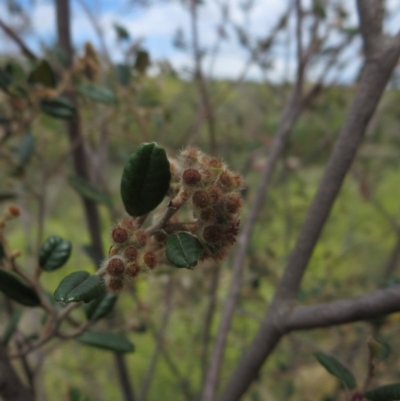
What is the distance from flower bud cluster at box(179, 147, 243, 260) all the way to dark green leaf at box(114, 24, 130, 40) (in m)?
0.83

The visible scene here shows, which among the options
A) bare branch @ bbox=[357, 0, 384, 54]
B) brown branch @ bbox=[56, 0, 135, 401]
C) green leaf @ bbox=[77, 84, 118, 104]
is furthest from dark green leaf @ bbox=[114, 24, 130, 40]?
bare branch @ bbox=[357, 0, 384, 54]

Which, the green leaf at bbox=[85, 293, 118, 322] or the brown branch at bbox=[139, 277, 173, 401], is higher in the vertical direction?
the green leaf at bbox=[85, 293, 118, 322]

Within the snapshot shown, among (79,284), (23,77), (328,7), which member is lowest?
(79,284)

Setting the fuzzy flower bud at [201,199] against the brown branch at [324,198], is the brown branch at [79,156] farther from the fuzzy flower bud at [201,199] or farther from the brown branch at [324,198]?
the fuzzy flower bud at [201,199]

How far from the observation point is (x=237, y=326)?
2412mm

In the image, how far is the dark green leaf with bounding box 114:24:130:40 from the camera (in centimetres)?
114

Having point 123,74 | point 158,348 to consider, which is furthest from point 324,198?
point 158,348

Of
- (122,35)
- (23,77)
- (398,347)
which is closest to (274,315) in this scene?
(23,77)

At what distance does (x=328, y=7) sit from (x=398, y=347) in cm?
144

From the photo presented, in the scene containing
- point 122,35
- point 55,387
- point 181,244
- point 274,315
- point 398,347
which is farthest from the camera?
point 55,387

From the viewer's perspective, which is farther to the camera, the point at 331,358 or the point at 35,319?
the point at 35,319

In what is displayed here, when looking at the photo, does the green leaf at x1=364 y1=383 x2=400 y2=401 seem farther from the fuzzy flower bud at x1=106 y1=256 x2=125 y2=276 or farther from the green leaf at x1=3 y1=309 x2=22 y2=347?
the green leaf at x1=3 y1=309 x2=22 y2=347

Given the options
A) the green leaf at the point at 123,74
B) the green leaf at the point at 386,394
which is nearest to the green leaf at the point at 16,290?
the green leaf at the point at 386,394

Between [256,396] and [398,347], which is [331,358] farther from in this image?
[398,347]
